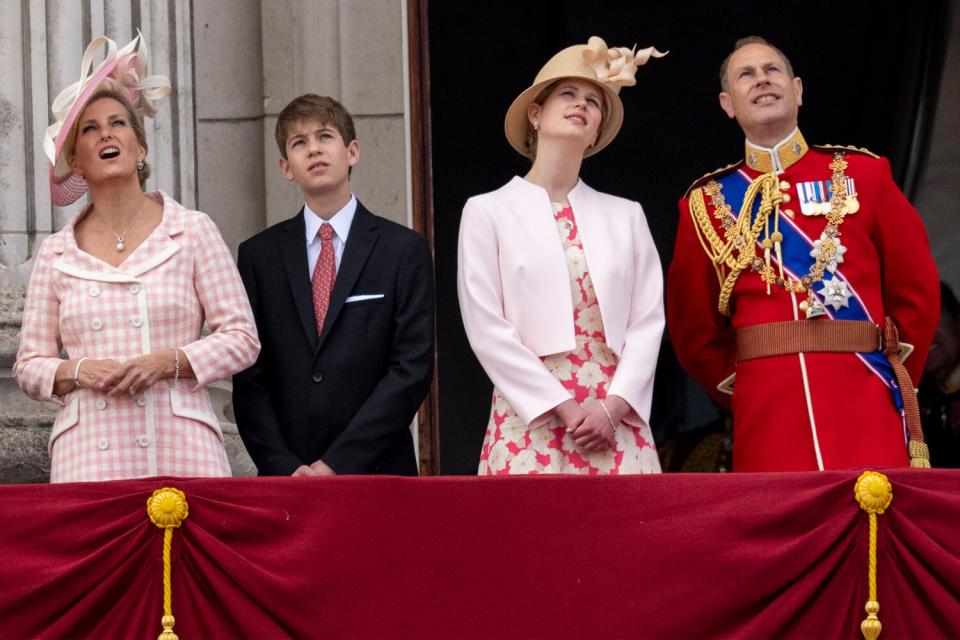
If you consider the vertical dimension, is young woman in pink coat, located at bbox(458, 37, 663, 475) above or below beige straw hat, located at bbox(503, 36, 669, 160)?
below

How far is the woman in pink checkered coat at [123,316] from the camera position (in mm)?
4992

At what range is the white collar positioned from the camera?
18.2ft

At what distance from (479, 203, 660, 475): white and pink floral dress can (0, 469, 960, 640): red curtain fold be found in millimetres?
621

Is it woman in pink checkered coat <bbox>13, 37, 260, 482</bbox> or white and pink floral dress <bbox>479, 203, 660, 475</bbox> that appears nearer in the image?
woman in pink checkered coat <bbox>13, 37, 260, 482</bbox>

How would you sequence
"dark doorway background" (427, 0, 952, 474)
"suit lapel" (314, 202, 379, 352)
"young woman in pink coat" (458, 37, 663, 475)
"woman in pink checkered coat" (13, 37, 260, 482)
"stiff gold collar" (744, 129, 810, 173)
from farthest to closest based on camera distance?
"dark doorway background" (427, 0, 952, 474)
"stiff gold collar" (744, 129, 810, 173)
"suit lapel" (314, 202, 379, 352)
"young woman in pink coat" (458, 37, 663, 475)
"woman in pink checkered coat" (13, 37, 260, 482)

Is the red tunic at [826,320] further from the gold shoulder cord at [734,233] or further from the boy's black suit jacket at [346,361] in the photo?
the boy's black suit jacket at [346,361]

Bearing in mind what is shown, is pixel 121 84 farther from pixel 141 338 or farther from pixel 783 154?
pixel 783 154

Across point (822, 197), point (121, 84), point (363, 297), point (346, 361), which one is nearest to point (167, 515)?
point (346, 361)

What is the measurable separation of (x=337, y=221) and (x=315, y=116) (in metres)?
0.29

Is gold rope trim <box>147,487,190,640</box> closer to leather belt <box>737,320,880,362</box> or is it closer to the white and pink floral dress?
the white and pink floral dress

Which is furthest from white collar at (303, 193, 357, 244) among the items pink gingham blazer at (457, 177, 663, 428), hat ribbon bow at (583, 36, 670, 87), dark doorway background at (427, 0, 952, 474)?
dark doorway background at (427, 0, 952, 474)

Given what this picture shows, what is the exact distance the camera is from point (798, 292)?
5340 mm

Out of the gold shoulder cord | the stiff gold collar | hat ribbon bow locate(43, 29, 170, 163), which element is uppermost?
hat ribbon bow locate(43, 29, 170, 163)

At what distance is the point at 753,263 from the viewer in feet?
17.8
